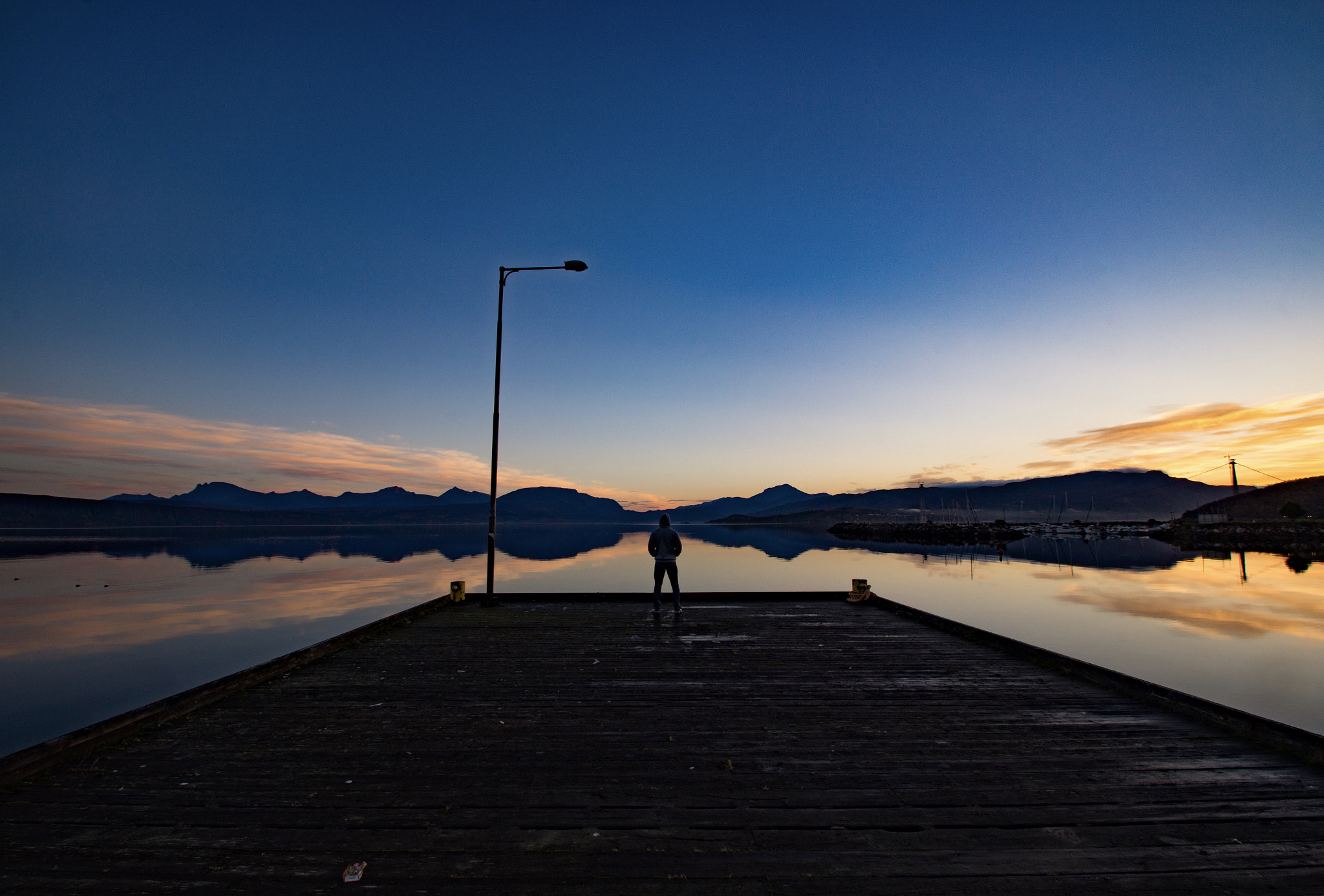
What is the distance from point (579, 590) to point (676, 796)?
1171 inches

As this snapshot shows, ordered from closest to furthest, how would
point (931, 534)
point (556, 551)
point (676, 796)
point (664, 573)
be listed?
point (676, 796) < point (664, 573) < point (556, 551) < point (931, 534)

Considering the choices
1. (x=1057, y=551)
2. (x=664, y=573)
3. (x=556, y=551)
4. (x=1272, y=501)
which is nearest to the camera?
(x=664, y=573)

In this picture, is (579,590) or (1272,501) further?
(1272,501)

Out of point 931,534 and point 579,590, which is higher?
point 931,534

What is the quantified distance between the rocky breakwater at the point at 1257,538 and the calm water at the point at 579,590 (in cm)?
1376

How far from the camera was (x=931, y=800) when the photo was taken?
4.11 m

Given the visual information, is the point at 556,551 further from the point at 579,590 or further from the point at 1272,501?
the point at 1272,501

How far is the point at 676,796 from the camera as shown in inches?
165

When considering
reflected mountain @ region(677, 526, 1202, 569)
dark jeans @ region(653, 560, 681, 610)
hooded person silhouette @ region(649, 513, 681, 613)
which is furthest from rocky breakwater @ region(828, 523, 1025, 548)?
hooded person silhouette @ region(649, 513, 681, 613)

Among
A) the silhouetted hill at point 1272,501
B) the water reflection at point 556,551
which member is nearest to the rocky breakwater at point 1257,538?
the water reflection at point 556,551

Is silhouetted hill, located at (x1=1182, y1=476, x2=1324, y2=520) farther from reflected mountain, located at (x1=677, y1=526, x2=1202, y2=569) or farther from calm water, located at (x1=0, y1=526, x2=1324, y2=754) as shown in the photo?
calm water, located at (x1=0, y1=526, x2=1324, y2=754)

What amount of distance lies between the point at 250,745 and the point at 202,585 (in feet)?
129

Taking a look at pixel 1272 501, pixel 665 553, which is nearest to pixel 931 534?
pixel 1272 501

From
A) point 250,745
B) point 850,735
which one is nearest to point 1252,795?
point 850,735
